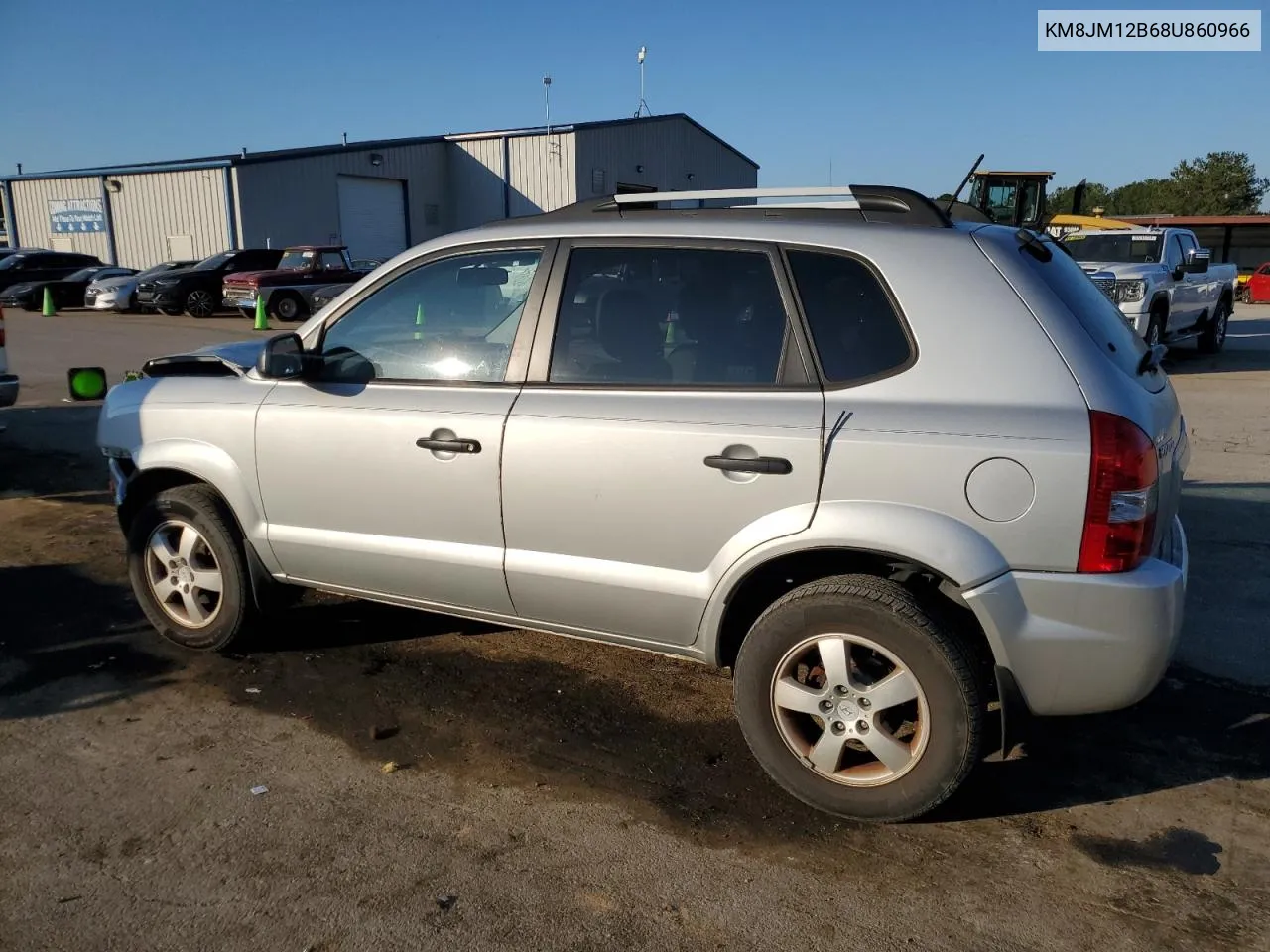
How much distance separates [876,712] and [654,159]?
37957 mm

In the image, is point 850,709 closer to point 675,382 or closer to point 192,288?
point 675,382

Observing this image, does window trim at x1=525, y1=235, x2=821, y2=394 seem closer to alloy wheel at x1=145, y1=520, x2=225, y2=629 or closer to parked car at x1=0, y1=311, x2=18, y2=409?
alloy wheel at x1=145, y1=520, x2=225, y2=629

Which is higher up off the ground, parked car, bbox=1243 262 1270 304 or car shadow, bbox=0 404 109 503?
parked car, bbox=1243 262 1270 304

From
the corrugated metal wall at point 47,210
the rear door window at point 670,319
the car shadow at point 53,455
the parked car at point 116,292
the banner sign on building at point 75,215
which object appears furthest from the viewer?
the corrugated metal wall at point 47,210

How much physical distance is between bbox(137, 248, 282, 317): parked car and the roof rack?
22.8 metres

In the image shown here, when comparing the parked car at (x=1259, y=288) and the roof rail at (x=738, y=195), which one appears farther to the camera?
the parked car at (x=1259, y=288)

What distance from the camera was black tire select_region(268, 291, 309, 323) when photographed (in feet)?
73.1

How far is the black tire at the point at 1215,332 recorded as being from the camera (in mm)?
16922

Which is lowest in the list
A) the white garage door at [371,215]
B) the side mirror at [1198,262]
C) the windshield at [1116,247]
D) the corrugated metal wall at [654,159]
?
the side mirror at [1198,262]

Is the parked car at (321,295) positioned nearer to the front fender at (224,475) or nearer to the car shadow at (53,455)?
the car shadow at (53,455)

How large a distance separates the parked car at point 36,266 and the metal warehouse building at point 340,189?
154 inches

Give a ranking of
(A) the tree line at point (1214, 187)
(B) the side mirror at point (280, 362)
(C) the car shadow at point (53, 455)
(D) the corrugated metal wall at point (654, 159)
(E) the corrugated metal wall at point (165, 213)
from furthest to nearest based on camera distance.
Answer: (A) the tree line at point (1214, 187), (D) the corrugated metal wall at point (654, 159), (E) the corrugated metal wall at point (165, 213), (C) the car shadow at point (53, 455), (B) the side mirror at point (280, 362)

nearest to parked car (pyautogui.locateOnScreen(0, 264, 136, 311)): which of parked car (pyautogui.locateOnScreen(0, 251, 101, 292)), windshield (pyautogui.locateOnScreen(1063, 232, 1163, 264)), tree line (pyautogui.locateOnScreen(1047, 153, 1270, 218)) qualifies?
parked car (pyautogui.locateOnScreen(0, 251, 101, 292))

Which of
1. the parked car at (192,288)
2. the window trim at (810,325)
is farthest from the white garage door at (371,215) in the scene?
the window trim at (810,325)
